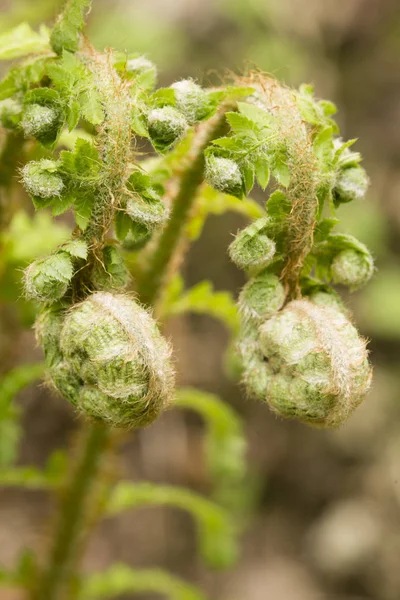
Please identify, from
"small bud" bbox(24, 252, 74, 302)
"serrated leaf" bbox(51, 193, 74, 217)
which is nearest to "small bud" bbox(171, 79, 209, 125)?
"serrated leaf" bbox(51, 193, 74, 217)

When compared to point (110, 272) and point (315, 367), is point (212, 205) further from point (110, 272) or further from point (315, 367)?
point (315, 367)

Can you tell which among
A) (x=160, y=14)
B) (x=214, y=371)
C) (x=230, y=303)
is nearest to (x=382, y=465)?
(x=214, y=371)

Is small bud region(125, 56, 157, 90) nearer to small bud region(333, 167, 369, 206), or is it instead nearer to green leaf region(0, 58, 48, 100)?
green leaf region(0, 58, 48, 100)

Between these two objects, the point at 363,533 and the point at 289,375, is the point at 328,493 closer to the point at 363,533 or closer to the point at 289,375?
the point at 363,533

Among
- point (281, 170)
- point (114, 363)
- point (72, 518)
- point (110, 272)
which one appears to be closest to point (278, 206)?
point (281, 170)

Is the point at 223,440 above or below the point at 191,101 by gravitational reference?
below

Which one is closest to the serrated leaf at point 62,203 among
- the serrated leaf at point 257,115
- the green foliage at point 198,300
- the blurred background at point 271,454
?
the serrated leaf at point 257,115
